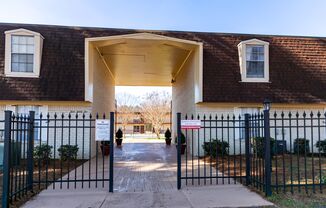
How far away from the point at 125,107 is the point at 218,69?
121ft

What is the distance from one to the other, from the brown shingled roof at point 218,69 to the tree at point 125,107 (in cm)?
3191

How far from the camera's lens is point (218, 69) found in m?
15.0

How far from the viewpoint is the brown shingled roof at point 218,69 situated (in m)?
13.8

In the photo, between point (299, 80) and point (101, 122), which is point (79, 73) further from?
point (299, 80)

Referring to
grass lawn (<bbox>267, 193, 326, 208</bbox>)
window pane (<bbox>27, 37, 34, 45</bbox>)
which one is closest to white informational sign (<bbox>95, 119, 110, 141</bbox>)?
grass lawn (<bbox>267, 193, 326, 208</bbox>)

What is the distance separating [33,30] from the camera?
14.4 meters

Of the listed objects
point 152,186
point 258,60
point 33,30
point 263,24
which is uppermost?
point 263,24

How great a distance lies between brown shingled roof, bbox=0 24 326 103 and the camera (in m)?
13.8

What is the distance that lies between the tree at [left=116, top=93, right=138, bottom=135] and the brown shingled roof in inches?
1256

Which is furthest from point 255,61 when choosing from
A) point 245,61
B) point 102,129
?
point 102,129

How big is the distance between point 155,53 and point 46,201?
435 inches

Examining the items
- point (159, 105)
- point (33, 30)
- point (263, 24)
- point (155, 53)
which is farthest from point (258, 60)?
point (159, 105)

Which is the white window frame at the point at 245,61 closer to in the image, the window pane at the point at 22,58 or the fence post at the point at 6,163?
the window pane at the point at 22,58

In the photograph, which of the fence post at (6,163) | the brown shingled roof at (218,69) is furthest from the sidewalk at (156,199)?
the brown shingled roof at (218,69)
